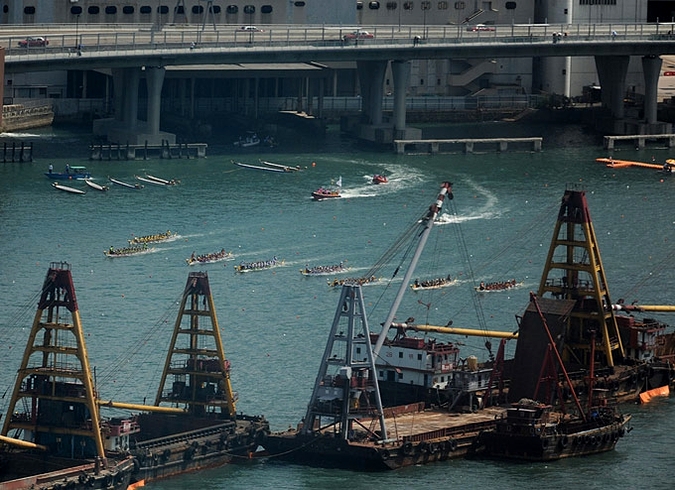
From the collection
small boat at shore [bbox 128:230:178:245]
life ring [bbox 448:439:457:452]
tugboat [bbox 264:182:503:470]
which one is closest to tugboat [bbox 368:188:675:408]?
tugboat [bbox 264:182:503:470]

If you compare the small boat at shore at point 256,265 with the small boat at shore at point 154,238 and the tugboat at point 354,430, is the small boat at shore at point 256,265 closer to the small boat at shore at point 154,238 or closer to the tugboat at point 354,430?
the small boat at shore at point 154,238

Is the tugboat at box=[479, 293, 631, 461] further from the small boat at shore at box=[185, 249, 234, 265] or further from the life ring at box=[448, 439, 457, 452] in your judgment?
the small boat at shore at box=[185, 249, 234, 265]

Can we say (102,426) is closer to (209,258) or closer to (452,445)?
(452,445)

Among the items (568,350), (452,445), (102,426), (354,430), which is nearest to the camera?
(102,426)

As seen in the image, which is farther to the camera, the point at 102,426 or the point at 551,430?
the point at 551,430

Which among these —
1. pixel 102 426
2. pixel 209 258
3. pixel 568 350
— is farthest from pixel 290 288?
pixel 102 426

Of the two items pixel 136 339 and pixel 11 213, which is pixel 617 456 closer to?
pixel 136 339
